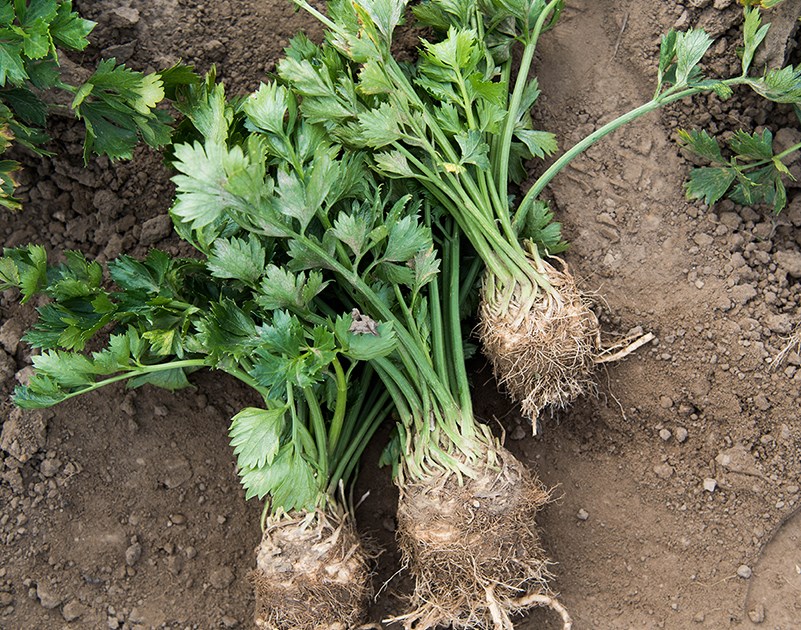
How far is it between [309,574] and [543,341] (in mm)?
753

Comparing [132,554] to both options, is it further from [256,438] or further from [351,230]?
[351,230]

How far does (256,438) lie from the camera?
172 cm

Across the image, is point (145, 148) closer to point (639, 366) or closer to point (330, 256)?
point (330, 256)

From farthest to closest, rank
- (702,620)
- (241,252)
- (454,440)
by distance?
(702,620) → (454,440) → (241,252)

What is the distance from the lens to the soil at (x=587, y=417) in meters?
2.07

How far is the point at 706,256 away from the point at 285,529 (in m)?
1.22

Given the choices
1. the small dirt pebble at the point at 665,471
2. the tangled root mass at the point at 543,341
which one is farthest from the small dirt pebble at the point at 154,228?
the small dirt pebble at the point at 665,471

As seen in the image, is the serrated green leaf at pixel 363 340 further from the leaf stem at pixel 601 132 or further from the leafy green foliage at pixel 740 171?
the leafy green foliage at pixel 740 171

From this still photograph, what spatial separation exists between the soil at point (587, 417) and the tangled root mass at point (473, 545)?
18 centimetres

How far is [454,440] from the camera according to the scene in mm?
1891

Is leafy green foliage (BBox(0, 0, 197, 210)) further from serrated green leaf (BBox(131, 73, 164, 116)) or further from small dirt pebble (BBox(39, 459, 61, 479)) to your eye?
small dirt pebble (BBox(39, 459, 61, 479))

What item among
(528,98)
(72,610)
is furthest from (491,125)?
(72,610)

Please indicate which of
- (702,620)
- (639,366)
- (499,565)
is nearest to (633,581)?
(702,620)

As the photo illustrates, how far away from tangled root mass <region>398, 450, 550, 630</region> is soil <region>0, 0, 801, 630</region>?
177 mm
